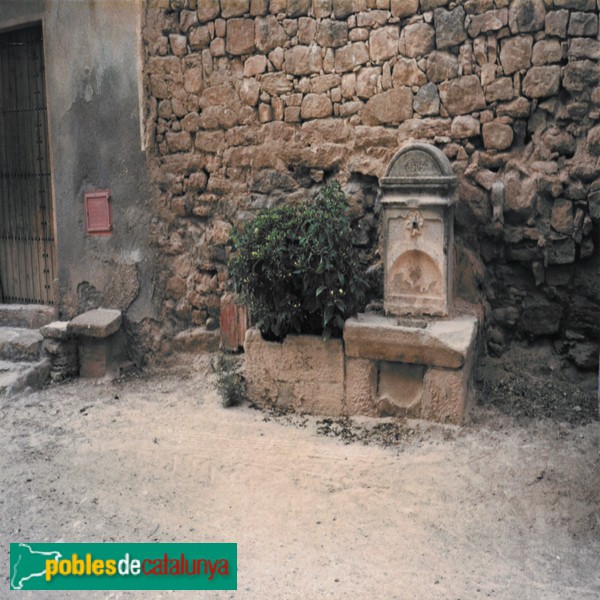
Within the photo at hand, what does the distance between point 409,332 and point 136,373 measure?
2780 millimetres

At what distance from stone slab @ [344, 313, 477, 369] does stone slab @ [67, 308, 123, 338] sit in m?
2.36

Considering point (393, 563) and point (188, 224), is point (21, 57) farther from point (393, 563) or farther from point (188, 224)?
point (393, 563)

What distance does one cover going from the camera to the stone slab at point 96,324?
6.22 meters

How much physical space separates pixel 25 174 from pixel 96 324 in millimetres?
2110

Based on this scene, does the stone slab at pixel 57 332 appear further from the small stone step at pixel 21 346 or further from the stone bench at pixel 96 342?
the small stone step at pixel 21 346

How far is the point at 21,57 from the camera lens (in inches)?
283

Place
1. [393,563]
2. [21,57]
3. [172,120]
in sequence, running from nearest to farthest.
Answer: [393,563], [172,120], [21,57]

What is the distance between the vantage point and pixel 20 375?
601 cm

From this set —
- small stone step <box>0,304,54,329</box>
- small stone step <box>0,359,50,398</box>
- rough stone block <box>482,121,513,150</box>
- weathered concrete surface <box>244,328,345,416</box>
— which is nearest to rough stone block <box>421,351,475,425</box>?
weathered concrete surface <box>244,328,345,416</box>

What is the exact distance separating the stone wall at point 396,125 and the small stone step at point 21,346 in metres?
1.38

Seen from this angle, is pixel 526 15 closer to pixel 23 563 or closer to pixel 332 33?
pixel 332 33

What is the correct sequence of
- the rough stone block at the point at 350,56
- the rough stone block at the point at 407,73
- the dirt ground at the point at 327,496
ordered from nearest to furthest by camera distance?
the dirt ground at the point at 327,496
the rough stone block at the point at 407,73
the rough stone block at the point at 350,56

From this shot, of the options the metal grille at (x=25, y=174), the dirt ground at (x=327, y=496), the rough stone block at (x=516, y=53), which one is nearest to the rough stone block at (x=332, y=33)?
the rough stone block at (x=516, y=53)

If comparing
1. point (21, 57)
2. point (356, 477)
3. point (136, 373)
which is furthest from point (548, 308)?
point (21, 57)
